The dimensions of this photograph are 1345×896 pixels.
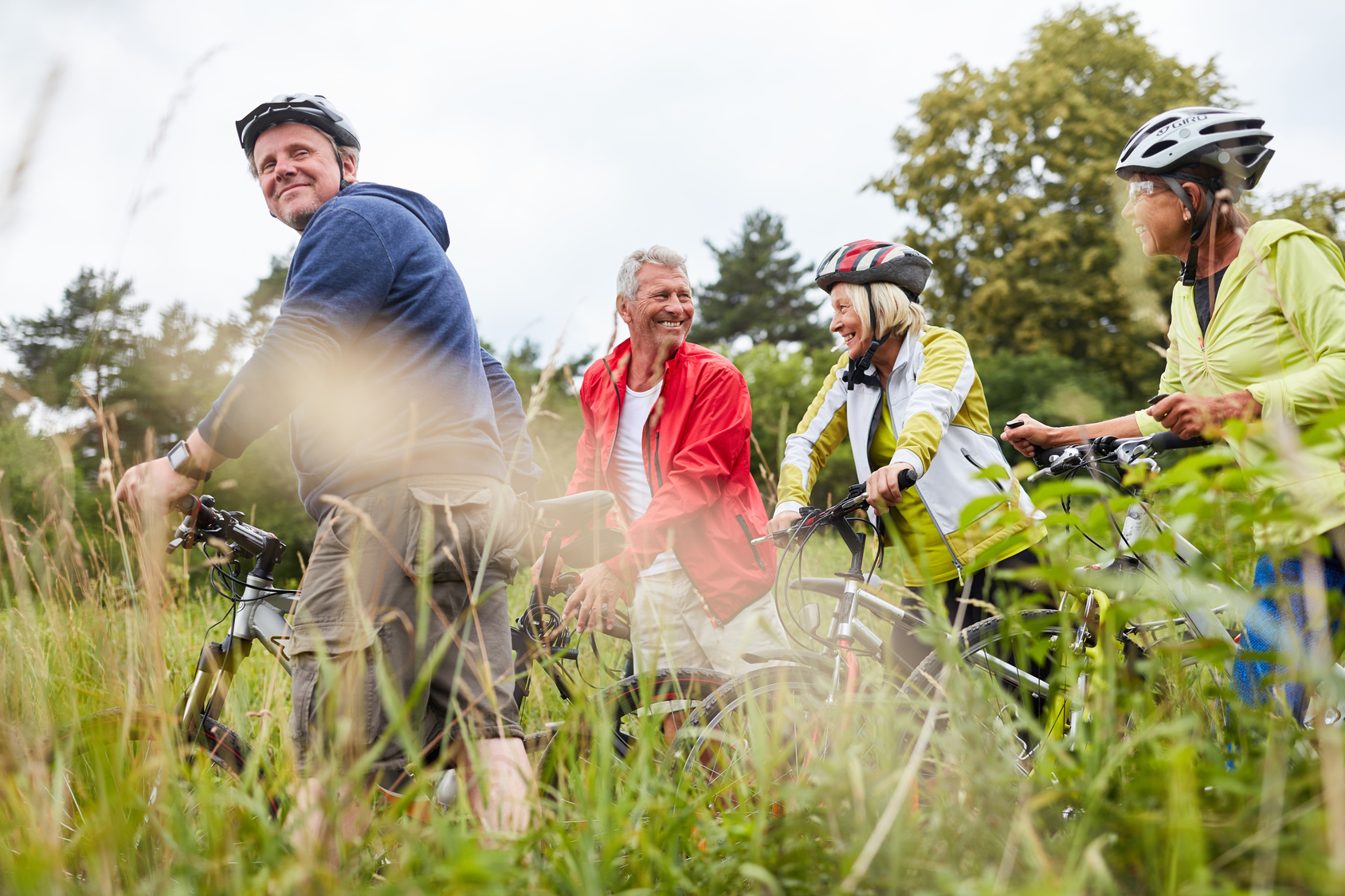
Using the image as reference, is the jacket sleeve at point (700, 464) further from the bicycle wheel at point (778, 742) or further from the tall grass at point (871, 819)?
the tall grass at point (871, 819)

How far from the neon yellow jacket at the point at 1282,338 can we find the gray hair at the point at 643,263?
180 cm

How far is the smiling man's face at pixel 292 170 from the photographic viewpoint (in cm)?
240

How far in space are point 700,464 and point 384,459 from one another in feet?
4.25

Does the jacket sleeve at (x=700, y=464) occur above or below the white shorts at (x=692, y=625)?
above

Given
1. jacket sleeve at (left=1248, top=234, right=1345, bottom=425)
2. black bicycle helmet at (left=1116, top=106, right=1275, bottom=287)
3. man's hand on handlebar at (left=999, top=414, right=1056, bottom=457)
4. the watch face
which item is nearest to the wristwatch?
the watch face

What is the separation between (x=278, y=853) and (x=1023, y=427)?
2.36 metres

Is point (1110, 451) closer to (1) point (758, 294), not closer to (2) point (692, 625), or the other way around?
(2) point (692, 625)

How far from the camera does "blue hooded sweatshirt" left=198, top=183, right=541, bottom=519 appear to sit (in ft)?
6.33

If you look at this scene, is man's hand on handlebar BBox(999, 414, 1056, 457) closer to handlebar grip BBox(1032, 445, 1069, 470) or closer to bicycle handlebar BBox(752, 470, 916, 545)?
handlebar grip BBox(1032, 445, 1069, 470)

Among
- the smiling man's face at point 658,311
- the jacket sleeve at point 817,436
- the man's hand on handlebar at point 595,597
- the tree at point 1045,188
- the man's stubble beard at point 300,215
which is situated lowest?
the man's hand on handlebar at point 595,597

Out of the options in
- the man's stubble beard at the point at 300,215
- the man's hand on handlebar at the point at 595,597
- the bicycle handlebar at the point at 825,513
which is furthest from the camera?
the man's hand on handlebar at the point at 595,597

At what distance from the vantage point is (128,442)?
1548 centimetres

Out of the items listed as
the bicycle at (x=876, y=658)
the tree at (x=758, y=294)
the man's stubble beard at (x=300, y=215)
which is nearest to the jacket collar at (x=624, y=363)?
the bicycle at (x=876, y=658)

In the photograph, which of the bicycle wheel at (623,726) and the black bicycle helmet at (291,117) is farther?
the black bicycle helmet at (291,117)
